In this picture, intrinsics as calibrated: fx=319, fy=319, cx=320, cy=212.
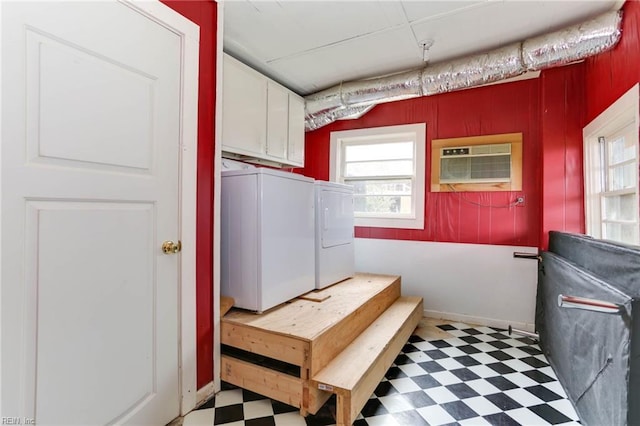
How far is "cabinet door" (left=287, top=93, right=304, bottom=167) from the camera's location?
3.32 metres

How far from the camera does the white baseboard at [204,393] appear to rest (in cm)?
187

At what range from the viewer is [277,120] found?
311cm

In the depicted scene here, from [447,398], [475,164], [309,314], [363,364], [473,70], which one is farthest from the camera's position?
[475,164]

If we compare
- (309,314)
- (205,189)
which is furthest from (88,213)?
(309,314)

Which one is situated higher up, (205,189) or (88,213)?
(205,189)

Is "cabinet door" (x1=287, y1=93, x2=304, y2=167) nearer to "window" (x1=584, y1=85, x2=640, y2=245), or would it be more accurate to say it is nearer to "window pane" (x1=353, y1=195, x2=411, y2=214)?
"window pane" (x1=353, y1=195, x2=411, y2=214)

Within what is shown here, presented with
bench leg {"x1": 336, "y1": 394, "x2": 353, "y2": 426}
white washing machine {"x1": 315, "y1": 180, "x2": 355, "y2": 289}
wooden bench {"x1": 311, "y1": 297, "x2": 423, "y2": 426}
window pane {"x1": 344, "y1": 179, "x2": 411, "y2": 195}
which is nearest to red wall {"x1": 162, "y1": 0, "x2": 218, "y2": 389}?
wooden bench {"x1": 311, "y1": 297, "x2": 423, "y2": 426}

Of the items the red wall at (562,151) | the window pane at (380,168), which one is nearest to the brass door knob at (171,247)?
the window pane at (380,168)

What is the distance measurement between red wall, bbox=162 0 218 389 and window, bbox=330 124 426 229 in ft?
7.12

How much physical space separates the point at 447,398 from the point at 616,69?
241cm

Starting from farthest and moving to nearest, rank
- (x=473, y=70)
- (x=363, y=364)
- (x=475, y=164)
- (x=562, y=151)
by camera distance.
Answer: (x=475, y=164) → (x=562, y=151) → (x=473, y=70) → (x=363, y=364)

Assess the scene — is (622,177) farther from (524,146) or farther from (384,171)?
(384,171)

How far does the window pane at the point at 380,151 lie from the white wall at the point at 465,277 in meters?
1.00

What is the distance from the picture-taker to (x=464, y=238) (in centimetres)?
332
